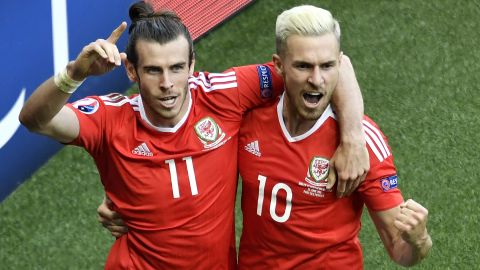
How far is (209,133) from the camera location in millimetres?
4188

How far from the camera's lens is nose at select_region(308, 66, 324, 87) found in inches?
153

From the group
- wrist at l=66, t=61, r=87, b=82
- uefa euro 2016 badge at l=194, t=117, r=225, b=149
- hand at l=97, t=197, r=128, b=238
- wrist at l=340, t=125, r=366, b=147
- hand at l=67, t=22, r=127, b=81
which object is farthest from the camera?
hand at l=97, t=197, r=128, b=238

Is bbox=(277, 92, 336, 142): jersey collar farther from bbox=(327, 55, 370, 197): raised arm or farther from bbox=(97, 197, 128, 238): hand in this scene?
bbox=(97, 197, 128, 238): hand

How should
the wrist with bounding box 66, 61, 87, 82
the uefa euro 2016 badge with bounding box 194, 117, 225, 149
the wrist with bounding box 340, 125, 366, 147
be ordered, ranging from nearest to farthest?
the wrist with bounding box 66, 61, 87, 82 < the wrist with bounding box 340, 125, 366, 147 < the uefa euro 2016 badge with bounding box 194, 117, 225, 149

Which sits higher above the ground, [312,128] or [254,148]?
[312,128]

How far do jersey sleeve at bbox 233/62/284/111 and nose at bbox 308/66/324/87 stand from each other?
398 millimetres

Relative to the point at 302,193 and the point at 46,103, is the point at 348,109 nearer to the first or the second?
the point at 302,193

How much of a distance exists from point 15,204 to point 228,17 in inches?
87.4

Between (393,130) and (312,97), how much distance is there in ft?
9.40

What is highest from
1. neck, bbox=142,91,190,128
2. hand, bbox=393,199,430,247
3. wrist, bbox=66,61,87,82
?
wrist, bbox=66,61,87,82

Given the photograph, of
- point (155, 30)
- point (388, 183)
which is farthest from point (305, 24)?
point (388, 183)

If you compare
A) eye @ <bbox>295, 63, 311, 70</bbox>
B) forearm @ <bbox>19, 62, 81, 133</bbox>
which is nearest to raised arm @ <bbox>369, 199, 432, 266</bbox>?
eye @ <bbox>295, 63, 311, 70</bbox>

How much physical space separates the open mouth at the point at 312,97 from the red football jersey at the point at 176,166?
0.32m

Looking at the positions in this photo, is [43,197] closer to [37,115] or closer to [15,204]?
[15,204]
